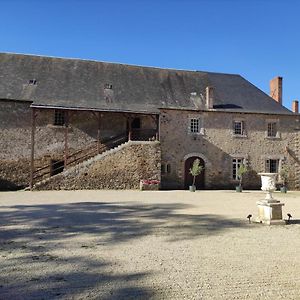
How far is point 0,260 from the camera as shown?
171 inches

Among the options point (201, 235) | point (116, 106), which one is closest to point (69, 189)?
point (116, 106)

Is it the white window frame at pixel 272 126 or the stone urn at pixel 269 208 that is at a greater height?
the white window frame at pixel 272 126

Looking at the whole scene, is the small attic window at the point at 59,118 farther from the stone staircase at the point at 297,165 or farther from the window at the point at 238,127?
the stone staircase at the point at 297,165

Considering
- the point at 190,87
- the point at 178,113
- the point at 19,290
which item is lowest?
the point at 19,290

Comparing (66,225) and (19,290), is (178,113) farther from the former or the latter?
(19,290)

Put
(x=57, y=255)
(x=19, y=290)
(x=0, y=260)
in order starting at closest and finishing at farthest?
(x=19, y=290) < (x=0, y=260) < (x=57, y=255)

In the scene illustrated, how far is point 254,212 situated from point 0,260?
7.04 m

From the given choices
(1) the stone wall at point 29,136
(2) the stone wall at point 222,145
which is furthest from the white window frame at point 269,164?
(1) the stone wall at point 29,136

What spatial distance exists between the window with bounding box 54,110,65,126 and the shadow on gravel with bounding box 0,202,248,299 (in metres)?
9.32

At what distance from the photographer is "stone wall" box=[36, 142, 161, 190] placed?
16.3 m

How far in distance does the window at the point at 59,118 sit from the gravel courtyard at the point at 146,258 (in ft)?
36.6

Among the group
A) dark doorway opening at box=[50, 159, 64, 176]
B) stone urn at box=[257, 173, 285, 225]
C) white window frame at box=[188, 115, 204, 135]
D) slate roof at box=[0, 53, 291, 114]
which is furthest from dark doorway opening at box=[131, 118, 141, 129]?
stone urn at box=[257, 173, 285, 225]

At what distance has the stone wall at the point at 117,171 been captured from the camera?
1630cm

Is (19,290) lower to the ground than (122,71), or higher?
lower
